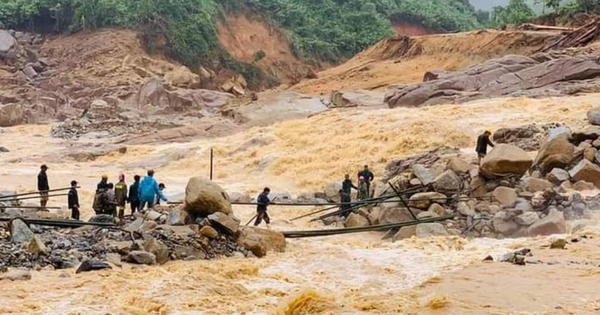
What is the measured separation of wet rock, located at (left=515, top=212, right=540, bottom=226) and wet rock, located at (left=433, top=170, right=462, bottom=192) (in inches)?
63.3

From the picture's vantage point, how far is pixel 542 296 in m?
8.09

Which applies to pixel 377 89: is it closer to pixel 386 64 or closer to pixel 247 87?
pixel 386 64

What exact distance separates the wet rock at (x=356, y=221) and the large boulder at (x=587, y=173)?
153 inches

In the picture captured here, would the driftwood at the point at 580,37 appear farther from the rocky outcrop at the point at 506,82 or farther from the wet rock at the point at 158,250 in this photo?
the wet rock at the point at 158,250

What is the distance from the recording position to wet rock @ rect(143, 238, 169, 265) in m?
9.87

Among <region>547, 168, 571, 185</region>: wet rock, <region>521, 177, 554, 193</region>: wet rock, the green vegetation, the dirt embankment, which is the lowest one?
<region>521, 177, 554, 193</region>: wet rock

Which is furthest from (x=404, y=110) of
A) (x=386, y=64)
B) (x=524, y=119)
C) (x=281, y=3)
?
(x=281, y=3)

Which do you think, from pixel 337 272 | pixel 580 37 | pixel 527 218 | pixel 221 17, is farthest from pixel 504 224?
pixel 221 17

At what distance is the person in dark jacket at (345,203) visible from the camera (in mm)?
14020

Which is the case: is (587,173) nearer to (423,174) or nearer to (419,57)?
(423,174)

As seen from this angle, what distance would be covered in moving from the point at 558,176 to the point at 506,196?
121 centimetres

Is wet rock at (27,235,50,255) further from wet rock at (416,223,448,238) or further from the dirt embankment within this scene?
the dirt embankment

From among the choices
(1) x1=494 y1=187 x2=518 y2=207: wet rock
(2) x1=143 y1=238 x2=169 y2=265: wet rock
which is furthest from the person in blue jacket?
(1) x1=494 y1=187 x2=518 y2=207: wet rock

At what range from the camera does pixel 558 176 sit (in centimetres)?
1323
